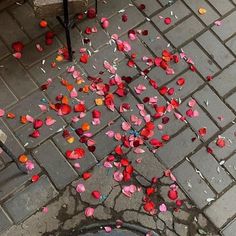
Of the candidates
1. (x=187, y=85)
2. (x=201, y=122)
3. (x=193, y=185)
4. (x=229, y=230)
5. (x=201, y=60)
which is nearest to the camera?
(x=229, y=230)

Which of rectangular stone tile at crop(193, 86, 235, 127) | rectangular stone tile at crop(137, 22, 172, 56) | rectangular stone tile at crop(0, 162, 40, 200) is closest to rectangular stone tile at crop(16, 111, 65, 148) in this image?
rectangular stone tile at crop(0, 162, 40, 200)

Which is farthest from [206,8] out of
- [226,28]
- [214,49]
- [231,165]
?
[231,165]

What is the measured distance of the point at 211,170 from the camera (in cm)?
395

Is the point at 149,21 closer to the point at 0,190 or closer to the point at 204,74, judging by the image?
the point at 204,74

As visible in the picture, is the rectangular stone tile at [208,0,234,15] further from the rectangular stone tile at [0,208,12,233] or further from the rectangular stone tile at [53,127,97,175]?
the rectangular stone tile at [0,208,12,233]

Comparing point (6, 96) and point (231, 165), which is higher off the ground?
point (6, 96)

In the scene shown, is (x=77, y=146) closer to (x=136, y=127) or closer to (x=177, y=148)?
(x=136, y=127)

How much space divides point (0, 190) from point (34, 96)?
0.90m

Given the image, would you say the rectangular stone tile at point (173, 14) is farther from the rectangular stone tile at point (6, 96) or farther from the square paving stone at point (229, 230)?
the square paving stone at point (229, 230)

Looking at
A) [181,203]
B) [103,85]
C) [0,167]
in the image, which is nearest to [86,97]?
[103,85]

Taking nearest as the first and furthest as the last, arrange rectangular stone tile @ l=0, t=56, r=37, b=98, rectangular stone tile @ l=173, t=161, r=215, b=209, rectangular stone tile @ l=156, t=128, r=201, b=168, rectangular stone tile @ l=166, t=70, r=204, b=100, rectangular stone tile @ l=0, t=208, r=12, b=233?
rectangular stone tile @ l=0, t=208, r=12, b=233
rectangular stone tile @ l=173, t=161, r=215, b=209
rectangular stone tile @ l=156, t=128, r=201, b=168
rectangular stone tile @ l=0, t=56, r=37, b=98
rectangular stone tile @ l=166, t=70, r=204, b=100

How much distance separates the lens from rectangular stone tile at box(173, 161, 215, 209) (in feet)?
12.6

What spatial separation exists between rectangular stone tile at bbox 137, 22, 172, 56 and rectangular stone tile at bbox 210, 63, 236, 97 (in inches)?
22.0

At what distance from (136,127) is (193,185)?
72 cm
